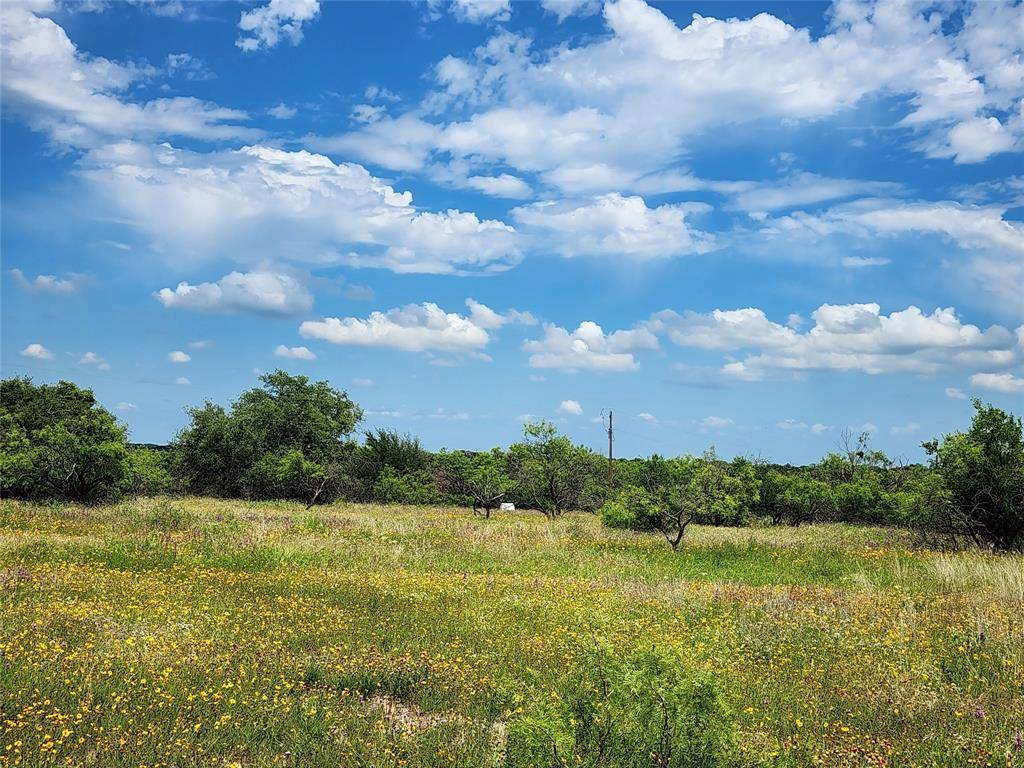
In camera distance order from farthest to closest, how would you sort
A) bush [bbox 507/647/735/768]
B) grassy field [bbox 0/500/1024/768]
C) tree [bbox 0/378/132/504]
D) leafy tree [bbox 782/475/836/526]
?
leafy tree [bbox 782/475/836/526], tree [bbox 0/378/132/504], grassy field [bbox 0/500/1024/768], bush [bbox 507/647/735/768]

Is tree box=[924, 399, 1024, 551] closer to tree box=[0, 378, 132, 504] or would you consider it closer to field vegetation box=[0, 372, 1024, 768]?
field vegetation box=[0, 372, 1024, 768]

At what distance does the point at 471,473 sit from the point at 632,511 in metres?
22.2

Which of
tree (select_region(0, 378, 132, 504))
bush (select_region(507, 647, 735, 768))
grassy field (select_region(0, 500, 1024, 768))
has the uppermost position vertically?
tree (select_region(0, 378, 132, 504))

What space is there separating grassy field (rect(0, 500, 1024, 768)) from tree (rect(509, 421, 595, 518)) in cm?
2273

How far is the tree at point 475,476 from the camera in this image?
43.8m

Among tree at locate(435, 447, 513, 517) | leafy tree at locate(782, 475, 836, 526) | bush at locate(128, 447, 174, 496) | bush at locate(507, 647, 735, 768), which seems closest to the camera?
bush at locate(507, 647, 735, 768)

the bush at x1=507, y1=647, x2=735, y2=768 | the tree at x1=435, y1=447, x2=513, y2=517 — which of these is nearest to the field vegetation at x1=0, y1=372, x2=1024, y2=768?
the bush at x1=507, y1=647, x2=735, y2=768

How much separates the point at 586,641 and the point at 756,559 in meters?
17.0

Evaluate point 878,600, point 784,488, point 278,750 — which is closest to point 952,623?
point 878,600

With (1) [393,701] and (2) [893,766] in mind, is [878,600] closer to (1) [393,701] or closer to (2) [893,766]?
(2) [893,766]

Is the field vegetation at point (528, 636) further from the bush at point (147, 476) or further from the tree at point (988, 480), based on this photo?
the bush at point (147, 476)

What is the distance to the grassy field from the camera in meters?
6.07

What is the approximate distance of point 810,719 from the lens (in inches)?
285

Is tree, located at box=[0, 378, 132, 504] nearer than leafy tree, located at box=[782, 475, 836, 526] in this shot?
Yes
